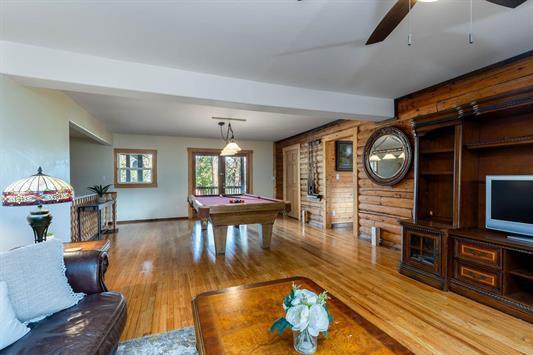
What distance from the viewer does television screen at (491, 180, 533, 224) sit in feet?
7.59

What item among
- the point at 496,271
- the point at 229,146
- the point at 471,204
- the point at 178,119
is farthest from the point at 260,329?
the point at 178,119

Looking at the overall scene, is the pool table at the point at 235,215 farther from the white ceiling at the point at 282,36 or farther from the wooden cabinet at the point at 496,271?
the wooden cabinet at the point at 496,271

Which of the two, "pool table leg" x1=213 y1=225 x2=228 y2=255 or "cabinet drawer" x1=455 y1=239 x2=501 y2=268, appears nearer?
"cabinet drawer" x1=455 y1=239 x2=501 y2=268

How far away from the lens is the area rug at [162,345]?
5.79 feet

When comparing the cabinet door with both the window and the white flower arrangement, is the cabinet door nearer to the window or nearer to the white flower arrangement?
the white flower arrangement

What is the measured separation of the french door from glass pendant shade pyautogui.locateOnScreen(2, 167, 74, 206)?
5.37m

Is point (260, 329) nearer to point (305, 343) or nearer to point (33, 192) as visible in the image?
point (305, 343)

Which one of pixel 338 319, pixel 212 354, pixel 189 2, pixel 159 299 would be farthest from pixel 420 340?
pixel 189 2

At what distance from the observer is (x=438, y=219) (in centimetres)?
318

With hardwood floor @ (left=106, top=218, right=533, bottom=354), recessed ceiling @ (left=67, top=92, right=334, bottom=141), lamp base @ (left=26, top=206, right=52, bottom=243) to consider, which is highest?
recessed ceiling @ (left=67, top=92, right=334, bottom=141)

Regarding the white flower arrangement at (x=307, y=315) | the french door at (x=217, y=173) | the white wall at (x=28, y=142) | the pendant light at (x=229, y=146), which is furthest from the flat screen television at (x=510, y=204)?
the french door at (x=217, y=173)

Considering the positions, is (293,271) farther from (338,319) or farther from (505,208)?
(505,208)

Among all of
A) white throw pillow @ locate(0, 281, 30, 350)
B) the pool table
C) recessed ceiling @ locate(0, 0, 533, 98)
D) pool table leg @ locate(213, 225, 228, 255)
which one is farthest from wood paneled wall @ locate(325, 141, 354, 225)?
white throw pillow @ locate(0, 281, 30, 350)

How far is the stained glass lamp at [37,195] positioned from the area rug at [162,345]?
1.13 m
